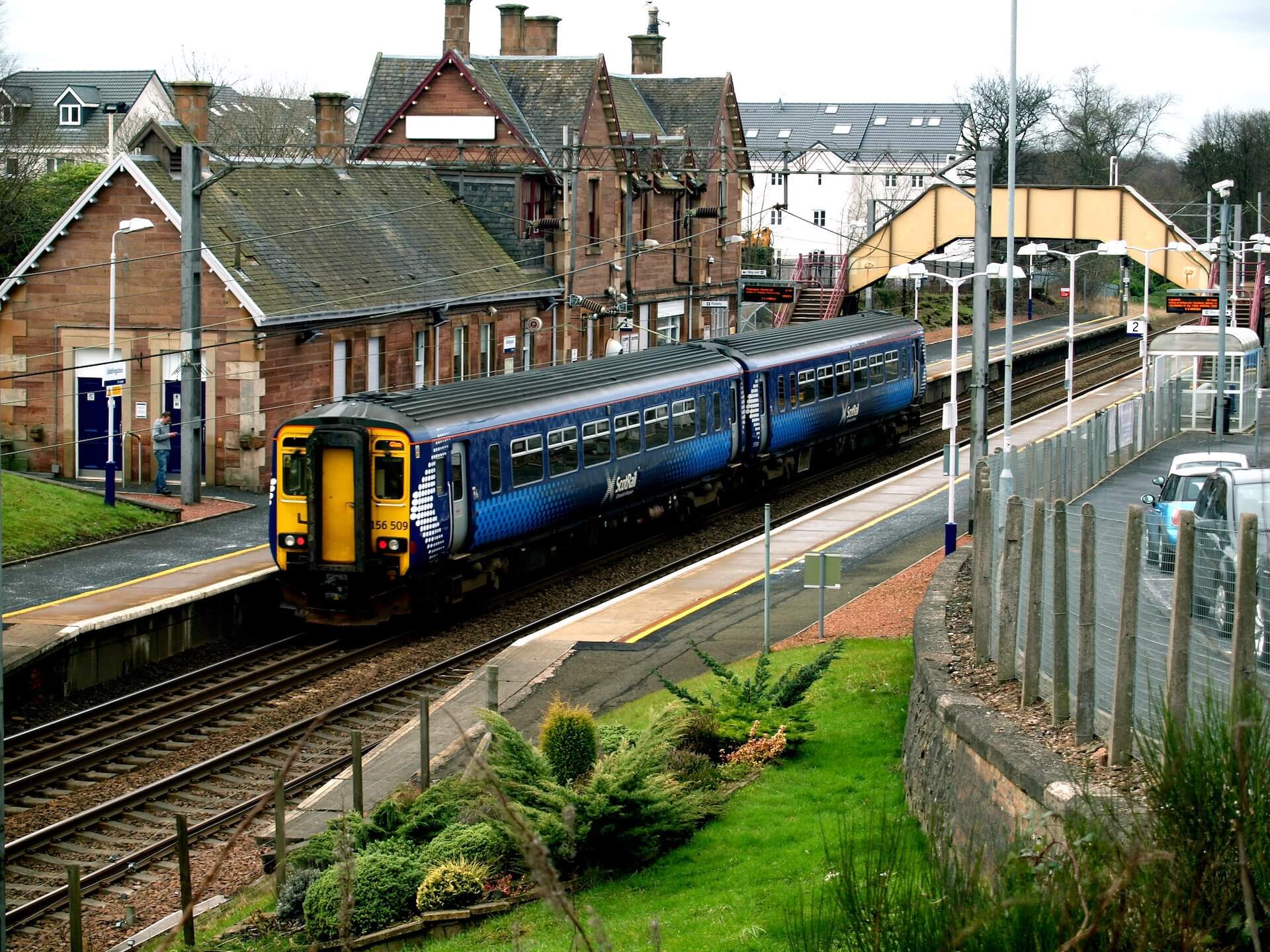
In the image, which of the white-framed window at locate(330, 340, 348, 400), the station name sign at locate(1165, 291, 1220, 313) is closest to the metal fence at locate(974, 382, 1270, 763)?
the white-framed window at locate(330, 340, 348, 400)

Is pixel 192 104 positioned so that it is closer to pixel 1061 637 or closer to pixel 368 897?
pixel 368 897

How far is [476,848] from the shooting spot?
38.5ft

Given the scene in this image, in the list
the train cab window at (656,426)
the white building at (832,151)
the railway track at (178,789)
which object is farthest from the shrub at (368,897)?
the white building at (832,151)

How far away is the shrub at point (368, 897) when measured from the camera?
11211 mm

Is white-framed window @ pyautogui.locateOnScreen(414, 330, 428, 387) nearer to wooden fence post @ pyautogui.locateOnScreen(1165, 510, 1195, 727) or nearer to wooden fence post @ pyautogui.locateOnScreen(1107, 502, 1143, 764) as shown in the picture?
wooden fence post @ pyautogui.locateOnScreen(1107, 502, 1143, 764)

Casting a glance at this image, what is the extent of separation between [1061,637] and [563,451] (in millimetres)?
15627

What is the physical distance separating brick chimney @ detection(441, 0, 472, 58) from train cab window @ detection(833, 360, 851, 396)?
17826mm

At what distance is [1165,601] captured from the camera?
337 inches

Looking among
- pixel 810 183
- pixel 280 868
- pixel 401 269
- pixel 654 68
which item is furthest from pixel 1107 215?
pixel 810 183

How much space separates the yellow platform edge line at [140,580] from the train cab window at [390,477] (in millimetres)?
3918

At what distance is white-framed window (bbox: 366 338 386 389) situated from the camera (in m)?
34.1

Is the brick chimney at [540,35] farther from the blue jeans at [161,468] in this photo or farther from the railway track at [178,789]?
the railway track at [178,789]

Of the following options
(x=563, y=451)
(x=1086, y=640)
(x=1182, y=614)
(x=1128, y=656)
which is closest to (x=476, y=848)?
(x=1086, y=640)

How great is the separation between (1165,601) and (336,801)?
871 centimetres
